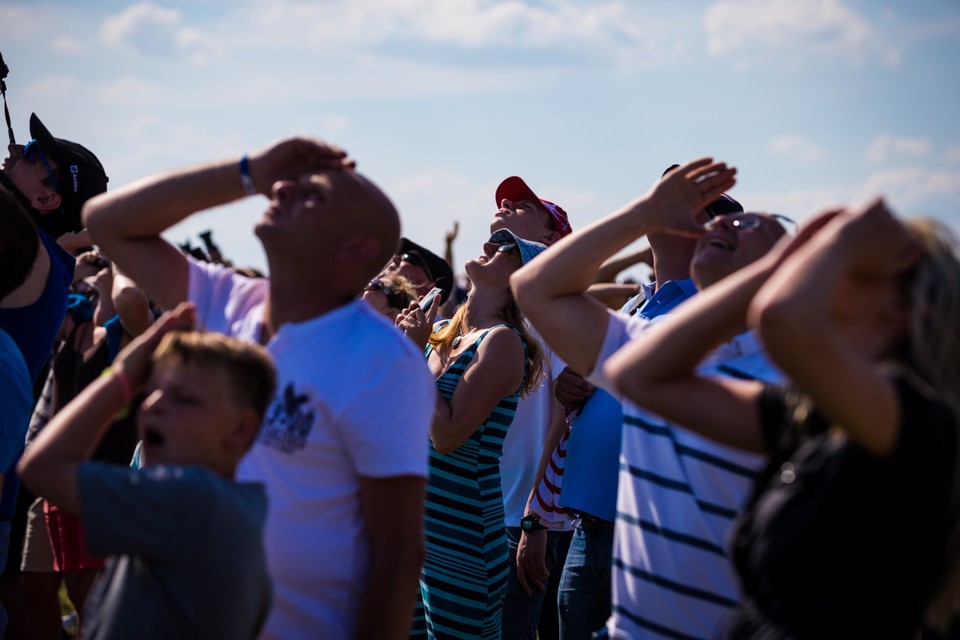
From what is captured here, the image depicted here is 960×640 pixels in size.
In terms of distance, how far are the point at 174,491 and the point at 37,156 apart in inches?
136

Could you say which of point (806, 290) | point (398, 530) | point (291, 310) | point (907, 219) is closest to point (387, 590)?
point (398, 530)

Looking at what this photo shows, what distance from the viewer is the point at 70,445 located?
245 centimetres

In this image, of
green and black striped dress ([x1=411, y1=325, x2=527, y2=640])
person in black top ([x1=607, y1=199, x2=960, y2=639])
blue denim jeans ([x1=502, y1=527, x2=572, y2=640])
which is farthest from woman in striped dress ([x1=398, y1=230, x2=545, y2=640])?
person in black top ([x1=607, y1=199, x2=960, y2=639])

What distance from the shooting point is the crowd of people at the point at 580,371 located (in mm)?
2039

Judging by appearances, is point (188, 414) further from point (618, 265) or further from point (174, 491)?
point (618, 265)

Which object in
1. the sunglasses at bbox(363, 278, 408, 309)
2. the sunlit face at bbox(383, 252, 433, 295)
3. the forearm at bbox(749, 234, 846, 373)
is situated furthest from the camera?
the sunlit face at bbox(383, 252, 433, 295)

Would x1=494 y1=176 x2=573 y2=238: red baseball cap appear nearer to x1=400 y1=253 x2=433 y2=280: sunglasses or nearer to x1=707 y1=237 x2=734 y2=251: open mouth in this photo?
x1=400 y1=253 x2=433 y2=280: sunglasses

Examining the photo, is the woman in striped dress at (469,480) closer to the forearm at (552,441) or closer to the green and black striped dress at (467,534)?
the green and black striped dress at (467,534)

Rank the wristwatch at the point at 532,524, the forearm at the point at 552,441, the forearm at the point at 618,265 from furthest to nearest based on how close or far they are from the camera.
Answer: the forearm at the point at 618,265
the forearm at the point at 552,441
the wristwatch at the point at 532,524

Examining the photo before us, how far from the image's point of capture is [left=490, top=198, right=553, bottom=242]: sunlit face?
19.3 feet

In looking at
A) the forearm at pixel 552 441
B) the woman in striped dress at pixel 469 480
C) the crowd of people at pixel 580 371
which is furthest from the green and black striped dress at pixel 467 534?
the forearm at pixel 552 441

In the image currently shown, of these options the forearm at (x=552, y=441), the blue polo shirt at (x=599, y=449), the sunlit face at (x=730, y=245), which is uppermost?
the sunlit face at (x=730, y=245)

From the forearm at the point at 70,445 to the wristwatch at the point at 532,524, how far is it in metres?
3.00

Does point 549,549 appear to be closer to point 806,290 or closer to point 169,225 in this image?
point 169,225
